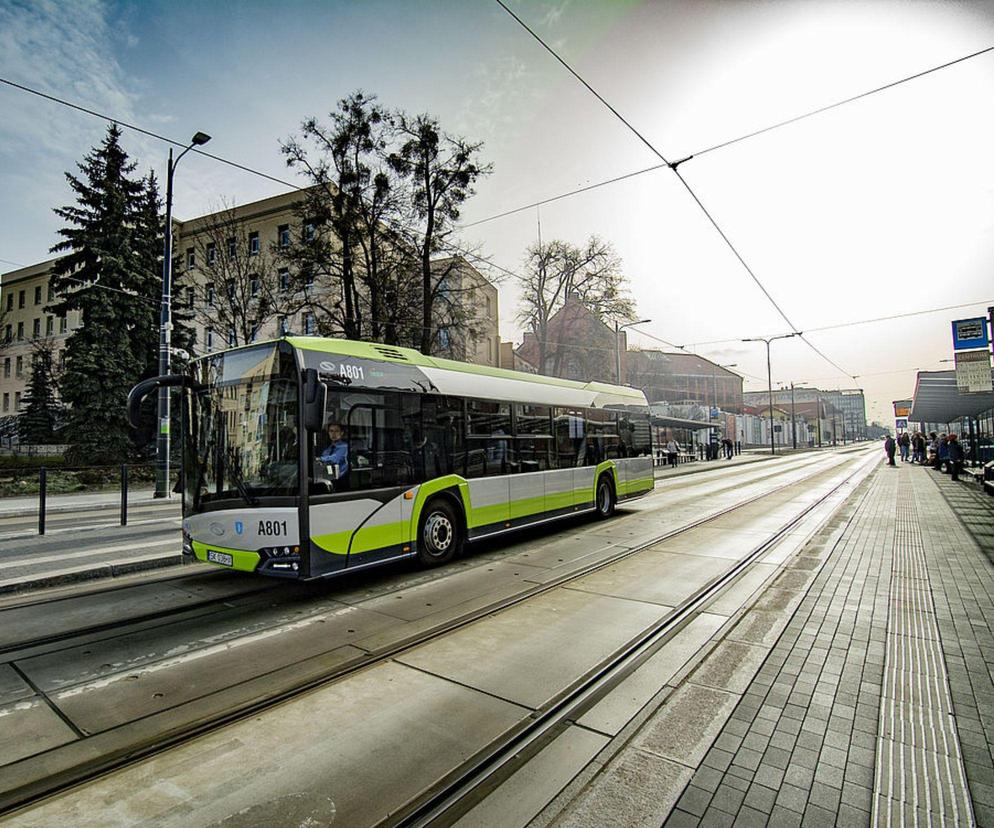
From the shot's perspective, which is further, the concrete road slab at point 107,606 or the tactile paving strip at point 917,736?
the concrete road slab at point 107,606

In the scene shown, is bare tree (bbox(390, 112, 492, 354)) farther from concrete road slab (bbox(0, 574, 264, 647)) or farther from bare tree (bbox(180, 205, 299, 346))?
concrete road slab (bbox(0, 574, 264, 647))

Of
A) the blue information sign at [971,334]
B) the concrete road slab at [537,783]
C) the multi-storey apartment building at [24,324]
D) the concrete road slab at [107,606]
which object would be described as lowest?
the concrete road slab at [537,783]

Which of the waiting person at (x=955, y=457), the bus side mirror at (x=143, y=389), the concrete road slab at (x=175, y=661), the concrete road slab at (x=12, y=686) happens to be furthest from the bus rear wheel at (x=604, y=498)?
the waiting person at (x=955, y=457)

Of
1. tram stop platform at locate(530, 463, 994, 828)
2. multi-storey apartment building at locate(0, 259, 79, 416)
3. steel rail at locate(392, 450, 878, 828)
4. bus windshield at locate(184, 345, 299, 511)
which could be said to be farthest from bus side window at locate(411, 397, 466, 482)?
multi-storey apartment building at locate(0, 259, 79, 416)

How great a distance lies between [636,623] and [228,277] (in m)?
26.4

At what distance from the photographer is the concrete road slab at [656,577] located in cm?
611

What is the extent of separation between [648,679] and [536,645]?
103 centimetres

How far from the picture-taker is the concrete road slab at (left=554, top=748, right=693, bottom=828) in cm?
251

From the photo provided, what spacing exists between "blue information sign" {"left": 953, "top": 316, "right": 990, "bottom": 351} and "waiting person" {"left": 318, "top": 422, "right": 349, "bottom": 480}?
656 inches

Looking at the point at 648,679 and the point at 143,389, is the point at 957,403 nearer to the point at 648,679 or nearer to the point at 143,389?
the point at 648,679

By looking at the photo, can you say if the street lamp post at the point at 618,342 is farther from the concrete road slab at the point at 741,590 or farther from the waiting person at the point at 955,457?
the concrete road slab at the point at 741,590

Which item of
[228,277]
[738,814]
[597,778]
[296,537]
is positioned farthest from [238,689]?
[228,277]

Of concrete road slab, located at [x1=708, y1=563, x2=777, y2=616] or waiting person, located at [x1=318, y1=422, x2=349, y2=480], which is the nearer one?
concrete road slab, located at [x1=708, y1=563, x2=777, y2=616]

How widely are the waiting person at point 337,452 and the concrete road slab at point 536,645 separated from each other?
2.30m
